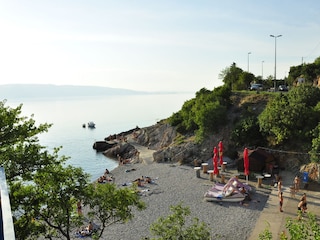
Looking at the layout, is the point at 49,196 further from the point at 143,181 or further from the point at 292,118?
the point at 292,118

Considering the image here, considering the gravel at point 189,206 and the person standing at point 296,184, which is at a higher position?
the person standing at point 296,184

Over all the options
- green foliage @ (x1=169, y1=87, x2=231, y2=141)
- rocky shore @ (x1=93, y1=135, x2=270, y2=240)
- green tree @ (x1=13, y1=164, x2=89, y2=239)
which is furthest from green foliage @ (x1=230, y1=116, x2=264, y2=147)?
green tree @ (x1=13, y1=164, x2=89, y2=239)

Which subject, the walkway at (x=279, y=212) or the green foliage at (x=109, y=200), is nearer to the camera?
the green foliage at (x=109, y=200)

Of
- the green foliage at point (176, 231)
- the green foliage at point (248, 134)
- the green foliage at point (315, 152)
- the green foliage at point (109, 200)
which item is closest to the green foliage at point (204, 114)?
the green foliage at point (248, 134)

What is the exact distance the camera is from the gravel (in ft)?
68.3

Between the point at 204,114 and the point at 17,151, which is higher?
the point at 17,151

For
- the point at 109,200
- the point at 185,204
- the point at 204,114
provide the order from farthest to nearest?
the point at 204,114
the point at 185,204
the point at 109,200

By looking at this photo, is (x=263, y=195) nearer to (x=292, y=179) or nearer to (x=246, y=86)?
(x=292, y=179)

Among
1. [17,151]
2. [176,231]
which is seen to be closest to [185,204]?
[176,231]

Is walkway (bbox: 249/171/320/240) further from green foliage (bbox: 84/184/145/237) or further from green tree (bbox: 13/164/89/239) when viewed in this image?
green tree (bbox: 13/164/89/239)

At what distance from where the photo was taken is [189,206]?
81.7ft

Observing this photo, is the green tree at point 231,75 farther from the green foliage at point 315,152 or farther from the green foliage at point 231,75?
the green foliage at point 315,152

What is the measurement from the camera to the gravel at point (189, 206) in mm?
20812

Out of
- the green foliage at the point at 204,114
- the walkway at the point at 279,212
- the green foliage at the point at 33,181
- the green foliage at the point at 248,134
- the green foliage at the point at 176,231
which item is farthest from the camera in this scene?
the green foliage at the point at 204,114
